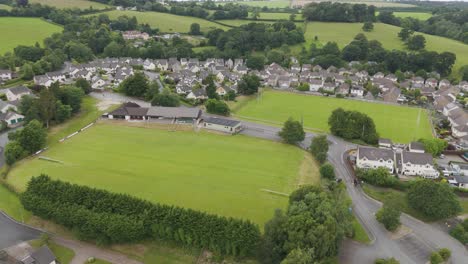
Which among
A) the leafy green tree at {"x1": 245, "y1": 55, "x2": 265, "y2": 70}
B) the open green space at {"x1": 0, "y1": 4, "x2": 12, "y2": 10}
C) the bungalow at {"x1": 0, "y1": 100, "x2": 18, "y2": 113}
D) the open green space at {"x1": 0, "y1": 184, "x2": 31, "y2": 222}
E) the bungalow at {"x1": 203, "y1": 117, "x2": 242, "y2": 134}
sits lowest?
the open green space at {"x1": 0, "y1": 184, "x2": 31, "y2": 222}

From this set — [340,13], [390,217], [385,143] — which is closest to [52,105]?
[390,217]

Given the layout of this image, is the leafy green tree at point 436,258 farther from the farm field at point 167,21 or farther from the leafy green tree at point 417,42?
the farm field at point 167,21

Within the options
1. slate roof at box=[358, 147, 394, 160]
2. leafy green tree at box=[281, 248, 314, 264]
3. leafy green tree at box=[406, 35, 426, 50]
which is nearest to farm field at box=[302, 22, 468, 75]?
leafy green tree at box=[406, 35, 426, 50]

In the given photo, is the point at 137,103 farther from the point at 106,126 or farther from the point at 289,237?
the point at 289,237

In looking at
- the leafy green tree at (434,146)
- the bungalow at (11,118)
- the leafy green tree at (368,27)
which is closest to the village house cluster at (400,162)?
the leafy green tree at (434,146)

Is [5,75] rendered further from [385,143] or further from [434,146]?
[434,146]

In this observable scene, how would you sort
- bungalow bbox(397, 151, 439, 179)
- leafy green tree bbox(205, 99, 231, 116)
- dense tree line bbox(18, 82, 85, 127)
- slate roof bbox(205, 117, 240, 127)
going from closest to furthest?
bungalow bbox(397, 151, 439, 179), dense tree line bbox(18, 82, 85, 127), slate roof bbox(205, 117, 240, 127), leafy green tree bbox(205, 99, 231, 116)

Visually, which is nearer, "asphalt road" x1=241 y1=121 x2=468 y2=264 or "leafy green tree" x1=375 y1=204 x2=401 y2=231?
"asphalt road" x1=241 y1=121 x2=468 y2=264

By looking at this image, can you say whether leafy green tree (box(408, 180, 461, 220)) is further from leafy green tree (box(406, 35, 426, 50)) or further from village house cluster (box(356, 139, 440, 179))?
leafy green tree (box(406, 35, 426, 50))
